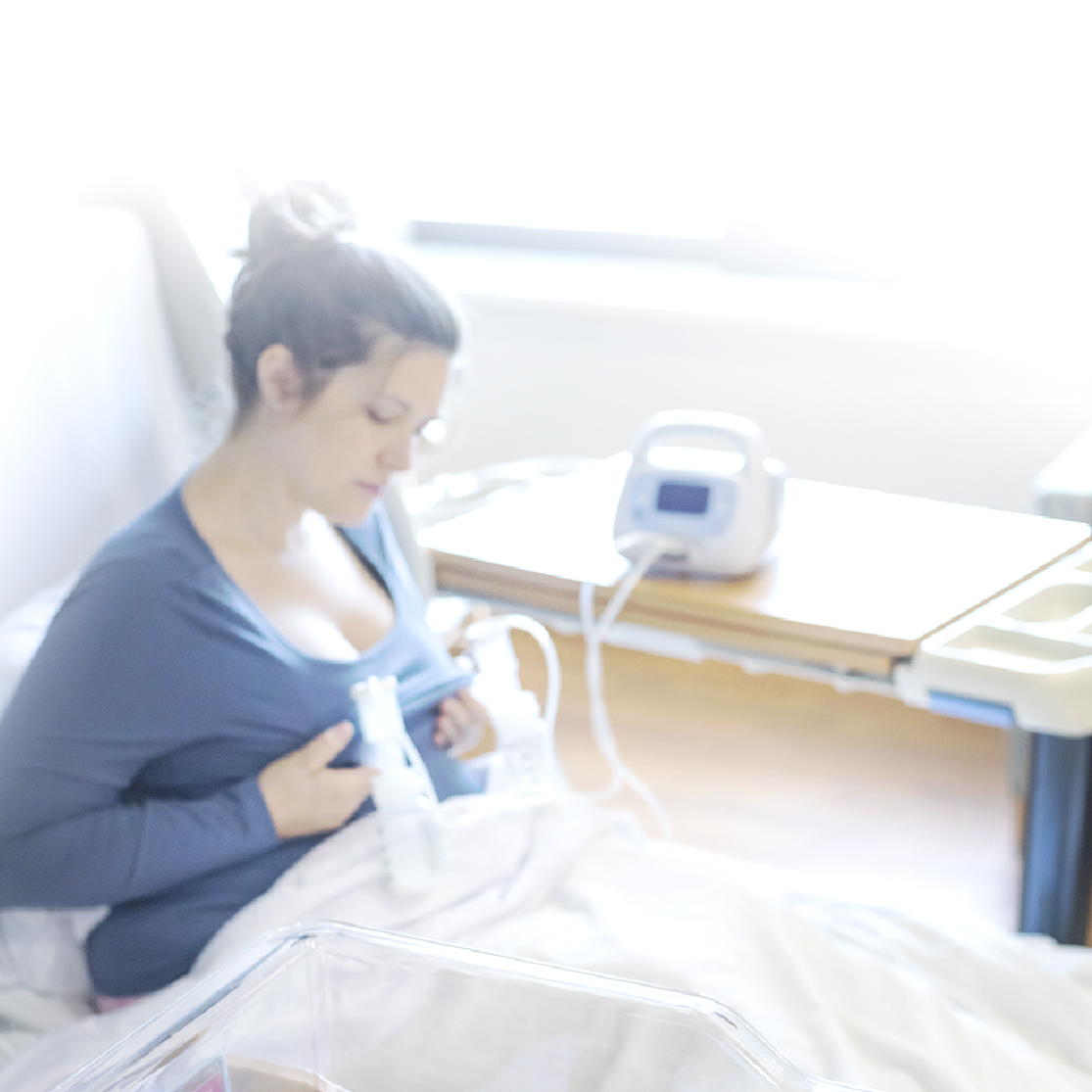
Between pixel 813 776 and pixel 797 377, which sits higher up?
pixel 797 377

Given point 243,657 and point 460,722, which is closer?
point 243,657

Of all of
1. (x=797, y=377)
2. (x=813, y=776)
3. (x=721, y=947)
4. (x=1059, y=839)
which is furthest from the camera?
(x=797, y=377)

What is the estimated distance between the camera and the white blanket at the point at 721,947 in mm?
867

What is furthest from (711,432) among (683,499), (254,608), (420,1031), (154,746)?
(420,1031)

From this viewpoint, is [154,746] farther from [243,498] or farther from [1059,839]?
[1059,839]

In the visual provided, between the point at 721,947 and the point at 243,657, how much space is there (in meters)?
0.43

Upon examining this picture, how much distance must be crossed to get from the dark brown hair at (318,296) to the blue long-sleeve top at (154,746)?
0.16 meters

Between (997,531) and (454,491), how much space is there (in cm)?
60

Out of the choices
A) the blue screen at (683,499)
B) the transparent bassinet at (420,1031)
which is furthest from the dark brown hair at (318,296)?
the transparent bassinet at (420,1031)

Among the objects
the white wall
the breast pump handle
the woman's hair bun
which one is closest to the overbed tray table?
the breast pump handle

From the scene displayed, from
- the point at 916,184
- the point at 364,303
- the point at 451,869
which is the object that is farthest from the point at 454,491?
the point at 916,184

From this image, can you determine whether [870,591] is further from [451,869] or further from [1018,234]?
[1018,234]

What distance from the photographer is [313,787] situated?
1045 millimetres

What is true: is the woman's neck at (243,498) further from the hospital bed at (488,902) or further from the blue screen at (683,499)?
the blue screen at (683,499)
